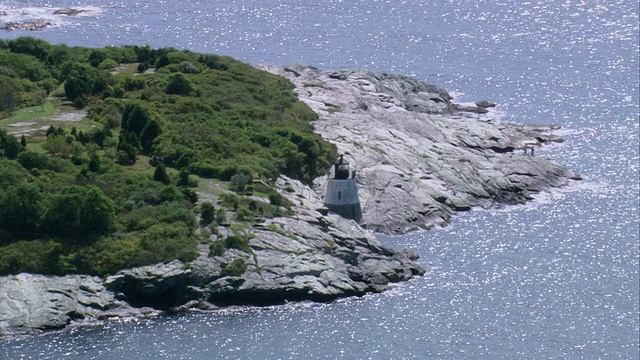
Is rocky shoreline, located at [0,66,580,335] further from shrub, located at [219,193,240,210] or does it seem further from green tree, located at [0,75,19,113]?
green tree, located at [0,75,19,113]

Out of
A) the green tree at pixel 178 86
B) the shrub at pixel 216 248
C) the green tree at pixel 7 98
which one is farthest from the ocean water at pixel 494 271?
the green tree at pixel 7 98

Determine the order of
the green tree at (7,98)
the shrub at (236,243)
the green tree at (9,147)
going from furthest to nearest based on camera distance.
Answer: the green tree at (7,98) < the green tree at (9,147) < the shrub at (236,243)

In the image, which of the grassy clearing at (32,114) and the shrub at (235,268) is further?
the grassy clearing at (32,114)

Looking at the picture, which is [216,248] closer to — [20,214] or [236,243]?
[236,243]

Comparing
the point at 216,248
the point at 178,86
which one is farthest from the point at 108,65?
the point at 216,248

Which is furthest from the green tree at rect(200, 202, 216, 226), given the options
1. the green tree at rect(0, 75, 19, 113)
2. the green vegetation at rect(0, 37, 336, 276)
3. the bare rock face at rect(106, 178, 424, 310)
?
the green tree at rect(0, 75, 19, 113)

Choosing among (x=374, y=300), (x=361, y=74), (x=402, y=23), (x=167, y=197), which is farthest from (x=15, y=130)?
(x=402, y=23)

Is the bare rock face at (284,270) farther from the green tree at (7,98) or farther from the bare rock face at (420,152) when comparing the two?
the green tree at (7,98)
